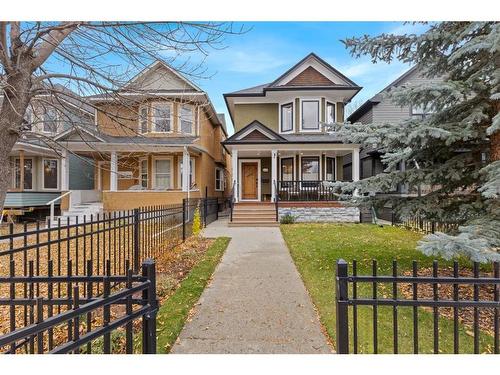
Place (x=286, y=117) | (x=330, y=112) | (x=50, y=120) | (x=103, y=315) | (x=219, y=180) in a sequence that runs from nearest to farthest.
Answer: (x=103, y=315), (x=50, y=120), (x=330, y=112), (x=286, y=117), (x=219, y=180)

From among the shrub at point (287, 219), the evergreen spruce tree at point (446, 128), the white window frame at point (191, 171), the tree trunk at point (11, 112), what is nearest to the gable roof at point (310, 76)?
the white window frame at point (191, 171)

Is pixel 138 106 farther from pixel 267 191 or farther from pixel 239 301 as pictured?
pixel 267 191

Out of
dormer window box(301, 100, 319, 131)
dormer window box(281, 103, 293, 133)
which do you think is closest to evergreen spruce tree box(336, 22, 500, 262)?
dormer window box(301, 100, 319, 131)

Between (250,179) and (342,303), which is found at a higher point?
(250,179)

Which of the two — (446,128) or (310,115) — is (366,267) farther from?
(310,115)

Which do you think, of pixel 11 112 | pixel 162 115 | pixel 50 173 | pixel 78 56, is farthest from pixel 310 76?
pixel 50 173

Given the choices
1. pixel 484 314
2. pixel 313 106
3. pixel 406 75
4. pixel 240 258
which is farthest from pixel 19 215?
pixel 406 75

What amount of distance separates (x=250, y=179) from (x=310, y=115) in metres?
5.36

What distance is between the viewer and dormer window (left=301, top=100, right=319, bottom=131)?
17.4 m

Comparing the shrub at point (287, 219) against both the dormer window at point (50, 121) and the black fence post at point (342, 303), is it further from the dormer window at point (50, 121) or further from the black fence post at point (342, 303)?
the black fence post at point (342, 303)

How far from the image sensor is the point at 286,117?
18.1m

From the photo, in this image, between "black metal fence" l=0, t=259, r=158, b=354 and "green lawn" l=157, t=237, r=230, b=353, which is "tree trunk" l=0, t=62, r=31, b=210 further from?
"green lawn" l=157, t=237, r=230, b=353

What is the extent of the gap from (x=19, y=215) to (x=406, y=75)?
24.1 meters

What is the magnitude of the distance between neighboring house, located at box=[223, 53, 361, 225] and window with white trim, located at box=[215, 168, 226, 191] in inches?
183
